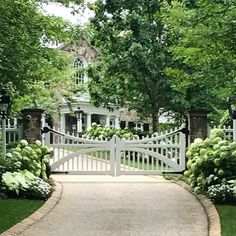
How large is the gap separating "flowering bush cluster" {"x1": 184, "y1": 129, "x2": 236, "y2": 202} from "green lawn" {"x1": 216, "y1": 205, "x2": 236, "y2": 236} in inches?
16.3

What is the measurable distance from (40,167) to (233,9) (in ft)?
17.8

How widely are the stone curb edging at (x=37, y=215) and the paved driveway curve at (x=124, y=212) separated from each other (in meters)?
0.10

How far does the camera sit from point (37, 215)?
848 centimetres

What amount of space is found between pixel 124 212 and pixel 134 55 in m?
12.1

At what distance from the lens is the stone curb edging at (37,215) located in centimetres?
726

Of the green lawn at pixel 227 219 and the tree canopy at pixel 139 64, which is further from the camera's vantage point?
the tree canopy at pixel 139 64

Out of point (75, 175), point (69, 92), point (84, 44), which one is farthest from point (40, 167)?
point (84, 44)

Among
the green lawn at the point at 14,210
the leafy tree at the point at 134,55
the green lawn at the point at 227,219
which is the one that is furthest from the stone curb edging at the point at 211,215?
the leafy tree at the point at 134,55

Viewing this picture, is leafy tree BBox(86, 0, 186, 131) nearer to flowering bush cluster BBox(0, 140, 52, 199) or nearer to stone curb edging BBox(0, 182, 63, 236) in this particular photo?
flowering bush cluster BBox(0, 140, 52, 199)

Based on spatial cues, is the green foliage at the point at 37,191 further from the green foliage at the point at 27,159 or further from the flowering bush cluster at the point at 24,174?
the green foliage at the point at 27,159

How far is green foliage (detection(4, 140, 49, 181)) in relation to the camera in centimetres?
1062

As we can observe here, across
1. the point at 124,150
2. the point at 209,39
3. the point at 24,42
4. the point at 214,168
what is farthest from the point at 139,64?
the point at 209,39

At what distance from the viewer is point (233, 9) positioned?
8.69 metres

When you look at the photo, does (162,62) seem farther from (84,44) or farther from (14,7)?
(84,44)
